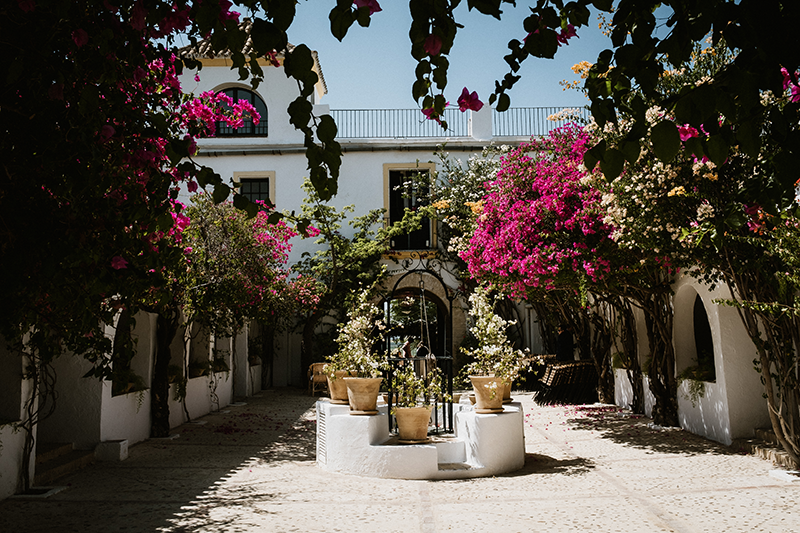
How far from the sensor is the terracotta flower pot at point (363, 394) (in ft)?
22.1

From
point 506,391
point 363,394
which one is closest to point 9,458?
point 363,394

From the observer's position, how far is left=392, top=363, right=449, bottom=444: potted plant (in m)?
6.62

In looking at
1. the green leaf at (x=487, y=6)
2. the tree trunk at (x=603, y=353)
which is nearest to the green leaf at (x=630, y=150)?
the green leaf at (x=487, y=6)

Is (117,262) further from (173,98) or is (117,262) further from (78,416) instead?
(78,416)

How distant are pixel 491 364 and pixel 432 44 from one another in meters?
5.59

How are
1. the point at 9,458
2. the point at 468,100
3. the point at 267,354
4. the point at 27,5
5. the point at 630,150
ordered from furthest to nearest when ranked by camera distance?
1. the point at 267,354
2. the point at 9,458
3. the point at 468,100
4. the point at 27,5
5. the point at 630,150

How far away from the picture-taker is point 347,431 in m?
6.68

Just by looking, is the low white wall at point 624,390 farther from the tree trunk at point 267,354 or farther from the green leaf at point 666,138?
the green leaf at point 666,138

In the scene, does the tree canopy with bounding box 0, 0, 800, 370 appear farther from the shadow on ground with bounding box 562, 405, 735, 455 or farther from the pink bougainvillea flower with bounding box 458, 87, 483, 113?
the shadow on ground with bounding box 562, 405, 735, 455

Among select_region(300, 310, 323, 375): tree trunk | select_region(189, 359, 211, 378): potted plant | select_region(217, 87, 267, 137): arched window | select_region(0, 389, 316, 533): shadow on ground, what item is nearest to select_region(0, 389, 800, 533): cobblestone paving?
select_region(0, 389, 316, 533): shadow on ground

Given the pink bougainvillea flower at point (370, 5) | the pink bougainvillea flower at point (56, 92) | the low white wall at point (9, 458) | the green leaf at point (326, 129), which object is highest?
the pink bougainvillea flower at point (56, 92)

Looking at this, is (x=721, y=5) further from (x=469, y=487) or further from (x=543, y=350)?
(x=543, y=350)

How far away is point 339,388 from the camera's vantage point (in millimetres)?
7586

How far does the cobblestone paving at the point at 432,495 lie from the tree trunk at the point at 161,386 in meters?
0.67
